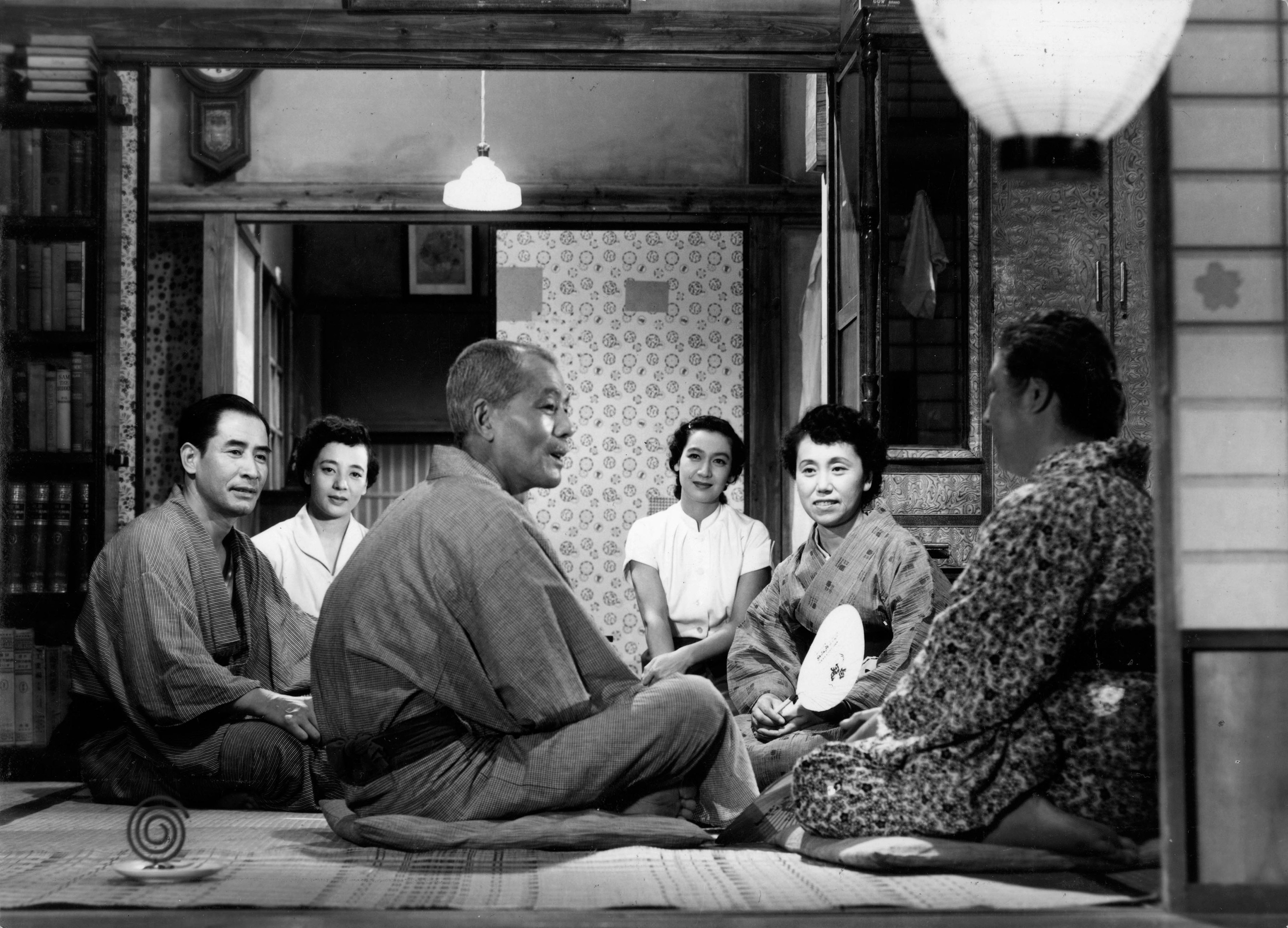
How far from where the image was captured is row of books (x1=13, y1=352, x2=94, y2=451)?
16.4 feet

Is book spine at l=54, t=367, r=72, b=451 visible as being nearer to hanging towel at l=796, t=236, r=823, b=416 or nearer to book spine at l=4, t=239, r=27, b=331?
book spine at l=4, t=239, r=27, b=331

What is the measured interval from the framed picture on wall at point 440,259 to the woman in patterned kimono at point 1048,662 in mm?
8626

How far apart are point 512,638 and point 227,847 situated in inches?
31.2

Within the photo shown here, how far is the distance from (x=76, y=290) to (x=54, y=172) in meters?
0.44

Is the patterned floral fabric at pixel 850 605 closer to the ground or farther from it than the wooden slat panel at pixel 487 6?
closer to the ground

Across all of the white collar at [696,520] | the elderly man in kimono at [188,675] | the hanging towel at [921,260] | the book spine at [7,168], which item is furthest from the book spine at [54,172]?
the hanging towel at [921,260]

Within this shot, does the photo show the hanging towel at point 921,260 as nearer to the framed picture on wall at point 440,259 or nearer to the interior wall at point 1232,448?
the interior wall at point 1232,448

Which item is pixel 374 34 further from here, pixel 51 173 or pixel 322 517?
pixel 322 517

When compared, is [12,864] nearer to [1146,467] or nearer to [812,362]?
[1146,467]

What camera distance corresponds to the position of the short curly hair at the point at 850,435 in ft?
13.9

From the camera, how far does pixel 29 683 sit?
4.93m

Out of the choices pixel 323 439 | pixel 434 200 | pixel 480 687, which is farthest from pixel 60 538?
pixel 434 200

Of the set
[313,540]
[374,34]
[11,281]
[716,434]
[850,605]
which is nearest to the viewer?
[850,605]

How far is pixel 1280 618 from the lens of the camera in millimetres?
2562
